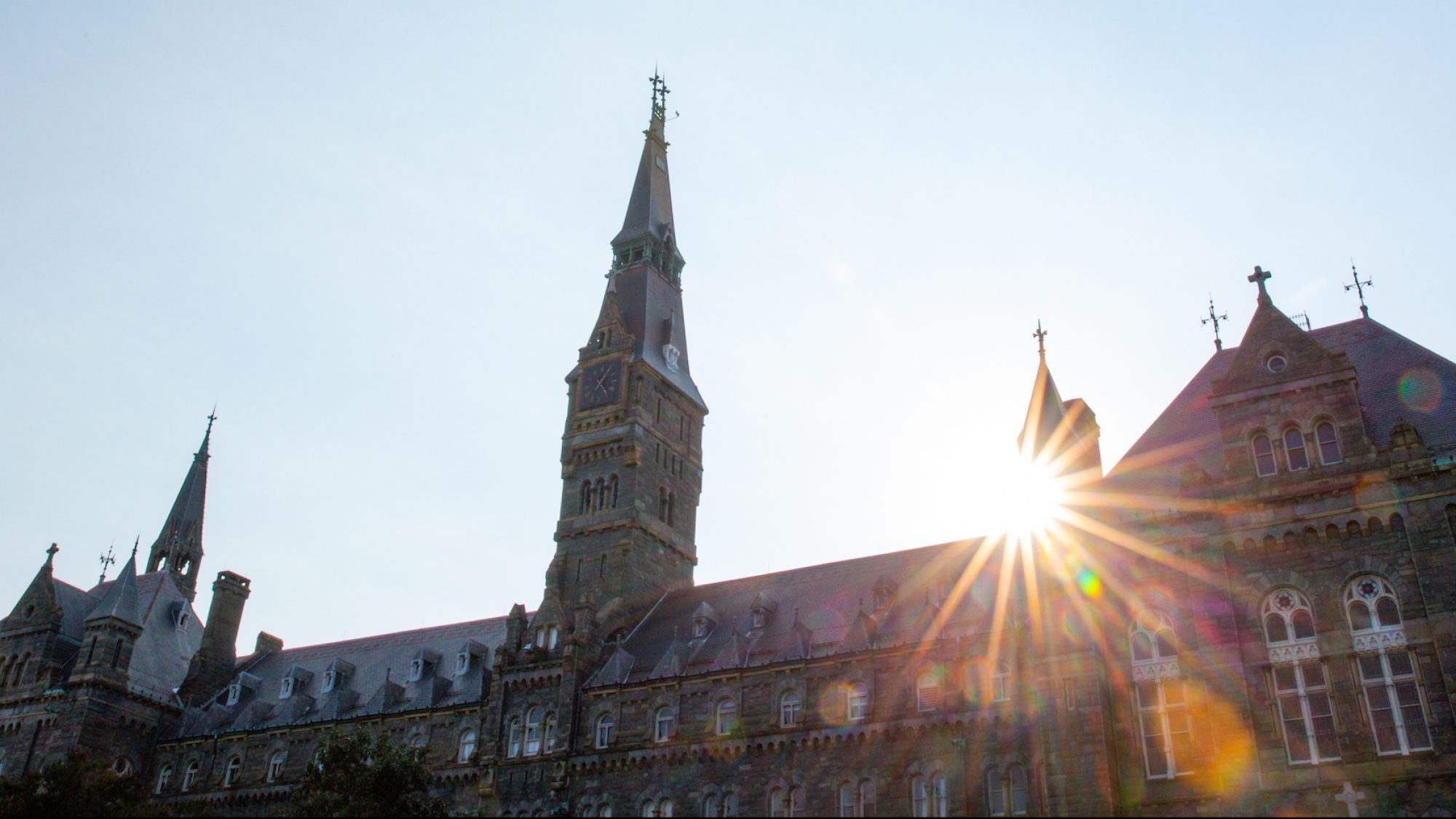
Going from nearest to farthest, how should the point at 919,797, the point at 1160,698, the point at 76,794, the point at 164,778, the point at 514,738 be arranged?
the point at 1160,698 → the point at 919,797 → the point at 76,794 → the point at 514,738 → the point at 164,778

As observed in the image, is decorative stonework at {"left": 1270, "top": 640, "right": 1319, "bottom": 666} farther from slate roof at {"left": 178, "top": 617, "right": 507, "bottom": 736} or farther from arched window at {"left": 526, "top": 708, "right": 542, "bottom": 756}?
slate roof at {"left": 178, "top": 617, "right": 507, "bottom": 736}

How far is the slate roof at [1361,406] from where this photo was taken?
4266cm

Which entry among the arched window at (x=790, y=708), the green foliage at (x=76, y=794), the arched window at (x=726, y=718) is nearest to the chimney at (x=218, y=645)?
the green foliage at (x=76, y=794)

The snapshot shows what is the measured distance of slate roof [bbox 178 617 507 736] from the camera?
64188 millimetres

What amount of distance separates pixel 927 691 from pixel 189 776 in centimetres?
4120

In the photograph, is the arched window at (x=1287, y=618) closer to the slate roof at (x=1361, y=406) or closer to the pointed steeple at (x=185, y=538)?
the slate roof at (x=1361, y=406)

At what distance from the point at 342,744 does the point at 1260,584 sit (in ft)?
113

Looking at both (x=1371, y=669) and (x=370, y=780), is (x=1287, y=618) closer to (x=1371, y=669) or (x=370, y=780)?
(x=1371, y=669)

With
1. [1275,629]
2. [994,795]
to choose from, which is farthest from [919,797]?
[1275,629]

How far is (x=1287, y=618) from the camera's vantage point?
4028 centimetres

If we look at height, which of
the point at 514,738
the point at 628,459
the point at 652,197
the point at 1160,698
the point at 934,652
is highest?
the point at 652,197

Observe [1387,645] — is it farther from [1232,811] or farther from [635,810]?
[635,810]

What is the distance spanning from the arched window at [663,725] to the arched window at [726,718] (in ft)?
6.74

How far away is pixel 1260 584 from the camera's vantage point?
40.8m
